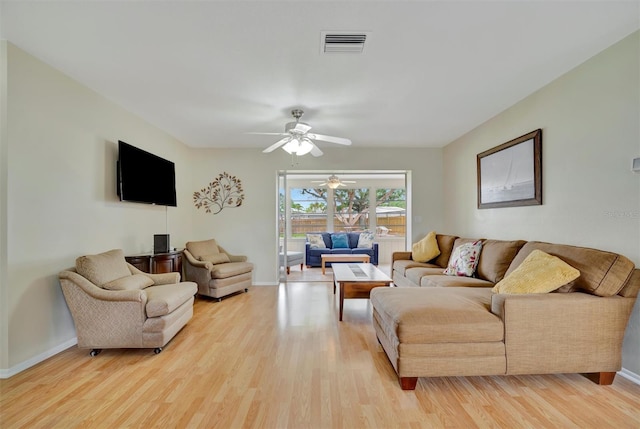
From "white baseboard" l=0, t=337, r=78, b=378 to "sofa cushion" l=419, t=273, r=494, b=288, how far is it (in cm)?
361

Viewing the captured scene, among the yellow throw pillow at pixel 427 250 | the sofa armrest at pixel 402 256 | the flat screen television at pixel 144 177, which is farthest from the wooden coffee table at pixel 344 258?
the flat screen television at pixel 144 177

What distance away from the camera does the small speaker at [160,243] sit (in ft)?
12.7

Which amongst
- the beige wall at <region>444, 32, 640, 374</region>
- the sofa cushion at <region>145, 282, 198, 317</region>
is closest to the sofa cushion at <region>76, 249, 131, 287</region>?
the sofa cushion at <region>145, 282, 198, 317</region>

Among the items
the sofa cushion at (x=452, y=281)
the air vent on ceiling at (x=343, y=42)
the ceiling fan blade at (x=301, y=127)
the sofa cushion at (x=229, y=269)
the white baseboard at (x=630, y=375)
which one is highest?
the air vent on ceiling at (x=343, y=42)

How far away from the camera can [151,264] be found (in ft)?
11.8

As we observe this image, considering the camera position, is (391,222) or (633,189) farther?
(391,222)

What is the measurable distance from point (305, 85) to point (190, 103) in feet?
4.51

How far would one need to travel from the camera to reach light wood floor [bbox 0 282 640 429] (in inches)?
69.1

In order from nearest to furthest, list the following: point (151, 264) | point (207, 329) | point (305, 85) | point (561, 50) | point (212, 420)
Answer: point (212, 420) < point (561, 50) < point (305, 85) < point (207, 329) < point (151, 264)

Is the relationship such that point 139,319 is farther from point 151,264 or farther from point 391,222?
point 391,222

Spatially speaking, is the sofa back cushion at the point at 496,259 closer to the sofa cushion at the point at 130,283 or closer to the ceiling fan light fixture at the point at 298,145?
the ceiling fan light fixture at the point at 298,145

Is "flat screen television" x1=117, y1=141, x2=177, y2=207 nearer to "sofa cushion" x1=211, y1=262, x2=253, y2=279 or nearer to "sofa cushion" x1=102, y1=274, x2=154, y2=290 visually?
"sofa cushion" x1=102, y1=274, x2=154, y2=290

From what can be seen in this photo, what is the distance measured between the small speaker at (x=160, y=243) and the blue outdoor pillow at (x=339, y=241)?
4.30 meters

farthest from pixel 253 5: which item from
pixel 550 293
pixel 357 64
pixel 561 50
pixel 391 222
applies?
pixel 391 222
